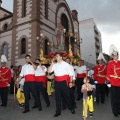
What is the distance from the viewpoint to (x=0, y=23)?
26.2 metres

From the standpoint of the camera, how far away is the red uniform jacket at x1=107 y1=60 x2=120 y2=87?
6398 mm

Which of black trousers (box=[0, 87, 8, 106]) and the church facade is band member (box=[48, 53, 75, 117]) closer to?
black trousers (box=[0, 87, 8, 106])

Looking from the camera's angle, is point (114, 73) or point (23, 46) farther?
point (23, 46)

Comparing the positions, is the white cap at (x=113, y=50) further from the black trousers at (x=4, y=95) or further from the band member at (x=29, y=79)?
the black trousers at (x=4, y=95)

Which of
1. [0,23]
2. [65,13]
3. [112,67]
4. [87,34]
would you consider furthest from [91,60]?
[112,67]

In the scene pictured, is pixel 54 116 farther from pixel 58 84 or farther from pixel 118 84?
pixel 118 84

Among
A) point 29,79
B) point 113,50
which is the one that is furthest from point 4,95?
point 113,50

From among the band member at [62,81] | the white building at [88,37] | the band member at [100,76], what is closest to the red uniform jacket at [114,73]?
the band member at [62,81]

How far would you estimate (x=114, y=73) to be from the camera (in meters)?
6.53

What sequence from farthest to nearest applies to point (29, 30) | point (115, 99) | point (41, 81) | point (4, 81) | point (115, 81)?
point (29, 30), point (4, 81), point (41, 81), point (115, 81), point (115, 99)

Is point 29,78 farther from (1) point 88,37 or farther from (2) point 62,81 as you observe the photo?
(1) point 88,37

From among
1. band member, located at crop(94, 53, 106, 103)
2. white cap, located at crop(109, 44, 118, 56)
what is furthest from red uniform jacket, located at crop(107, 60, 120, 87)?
band member, located at crop(94, 53, 106, 103)

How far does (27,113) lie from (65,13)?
79.5 ft

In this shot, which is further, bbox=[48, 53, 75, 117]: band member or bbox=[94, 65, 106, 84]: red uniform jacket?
bbox=[94, 65, 106, 84]: red uniform jacket
